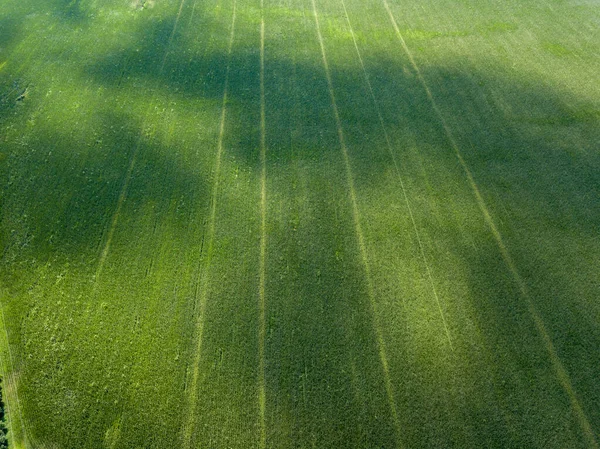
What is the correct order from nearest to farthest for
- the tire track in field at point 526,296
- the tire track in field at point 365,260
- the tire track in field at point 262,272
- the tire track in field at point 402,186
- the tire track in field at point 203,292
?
the tire track in field at point 526,296 → the tire track in field at point 203,292 → the tire track in field at point 262,272 → the tire track in field at point 365,260 → the tire track in field at point 402,186

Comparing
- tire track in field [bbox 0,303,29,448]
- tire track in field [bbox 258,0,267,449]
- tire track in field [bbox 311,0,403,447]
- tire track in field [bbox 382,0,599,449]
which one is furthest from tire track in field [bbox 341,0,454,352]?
tire track in field [bbox 0,303,29,448]

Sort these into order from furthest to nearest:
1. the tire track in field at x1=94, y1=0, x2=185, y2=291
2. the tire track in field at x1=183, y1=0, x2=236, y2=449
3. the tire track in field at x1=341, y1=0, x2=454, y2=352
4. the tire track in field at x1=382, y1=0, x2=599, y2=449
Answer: the tire track in field at x1=94, y1=0, x2=185, y2=291
the tire track in field at x1=341, y1=0, x2=454, y2=352
the tire track in field at x1=183, y1=0, x2=236, y2=449
the tire track in field at x1=382, y1=0, x2=599, y2=449

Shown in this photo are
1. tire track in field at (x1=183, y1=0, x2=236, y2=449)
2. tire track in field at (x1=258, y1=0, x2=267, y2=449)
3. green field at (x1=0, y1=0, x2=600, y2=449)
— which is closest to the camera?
tire track in field at (x1=183, y1=0, x2=236, y2=449)

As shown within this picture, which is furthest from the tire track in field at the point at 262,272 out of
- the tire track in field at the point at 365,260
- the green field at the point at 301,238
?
the tire track in field at the point at 365,260

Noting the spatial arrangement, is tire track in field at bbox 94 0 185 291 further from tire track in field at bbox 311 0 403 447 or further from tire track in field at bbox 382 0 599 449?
tire track in field at bbox 382 0 599 449

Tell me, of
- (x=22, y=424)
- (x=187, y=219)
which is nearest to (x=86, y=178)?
(x=187, y=219)

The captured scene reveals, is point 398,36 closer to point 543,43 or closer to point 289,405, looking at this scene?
point 543,43

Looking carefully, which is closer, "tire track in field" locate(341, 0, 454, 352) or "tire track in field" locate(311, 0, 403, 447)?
"tire track in field" locate(311, 0, 403, 447)

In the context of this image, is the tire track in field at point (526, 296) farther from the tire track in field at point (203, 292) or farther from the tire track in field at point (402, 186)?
the tire track in field at point (203, 292)

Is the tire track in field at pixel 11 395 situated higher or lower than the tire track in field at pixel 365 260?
lower
